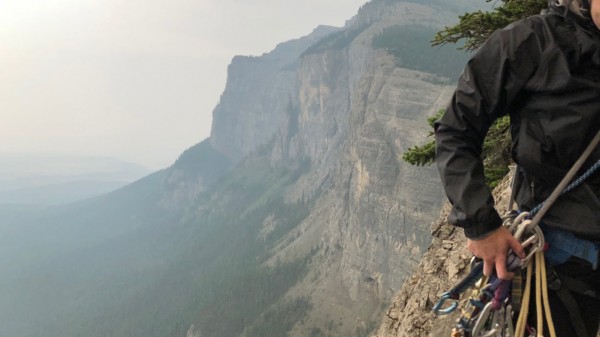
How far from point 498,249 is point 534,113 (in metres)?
1.01

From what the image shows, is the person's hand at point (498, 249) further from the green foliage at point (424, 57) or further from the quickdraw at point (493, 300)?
the green foliage at point (424, 57)

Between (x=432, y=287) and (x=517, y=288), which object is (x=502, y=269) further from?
(x=432, y=287)

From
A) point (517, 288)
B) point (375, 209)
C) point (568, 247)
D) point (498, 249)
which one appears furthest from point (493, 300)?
point (375, 209)

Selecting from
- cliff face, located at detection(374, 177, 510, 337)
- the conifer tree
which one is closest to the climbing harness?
cliff face, located at detection(374, 177, 510, 337)

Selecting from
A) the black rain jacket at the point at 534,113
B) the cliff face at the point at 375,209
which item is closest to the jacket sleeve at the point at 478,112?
the black rain jacket at the point at 534,113

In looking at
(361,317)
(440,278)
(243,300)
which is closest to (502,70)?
(440,278)

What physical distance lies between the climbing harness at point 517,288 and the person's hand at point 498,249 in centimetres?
6

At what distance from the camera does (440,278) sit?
877 centimetres

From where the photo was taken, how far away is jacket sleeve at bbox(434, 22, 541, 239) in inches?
113

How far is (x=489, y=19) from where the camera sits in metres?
11.7

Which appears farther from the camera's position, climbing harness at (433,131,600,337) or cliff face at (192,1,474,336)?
cliff face at (192,1,474,336)

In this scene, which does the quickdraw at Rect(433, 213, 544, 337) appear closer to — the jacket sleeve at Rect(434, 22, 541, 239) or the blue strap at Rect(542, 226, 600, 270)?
the blue strap at Rect(542, 226, 600, 270)

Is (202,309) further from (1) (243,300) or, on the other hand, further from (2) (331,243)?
(2) (331,243)

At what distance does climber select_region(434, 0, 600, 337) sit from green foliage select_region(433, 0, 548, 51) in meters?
9.33
